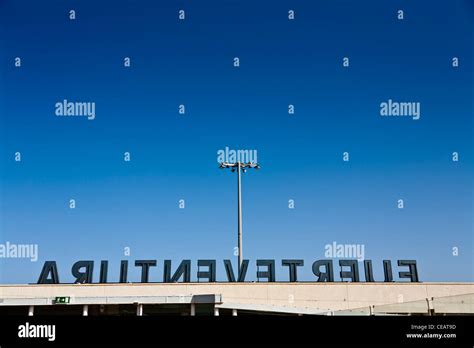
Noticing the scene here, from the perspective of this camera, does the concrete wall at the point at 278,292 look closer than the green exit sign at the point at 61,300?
No

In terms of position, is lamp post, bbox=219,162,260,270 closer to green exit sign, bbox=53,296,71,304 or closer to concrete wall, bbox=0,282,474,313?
concrete wall, bbox=0,282,474,313

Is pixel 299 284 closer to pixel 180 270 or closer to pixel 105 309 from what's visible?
pixel 180 270

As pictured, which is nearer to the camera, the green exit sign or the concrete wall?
the green exit sign

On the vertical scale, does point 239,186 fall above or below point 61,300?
above

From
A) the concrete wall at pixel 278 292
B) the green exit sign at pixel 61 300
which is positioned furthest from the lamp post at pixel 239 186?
the green exit sign at pixel 61 300

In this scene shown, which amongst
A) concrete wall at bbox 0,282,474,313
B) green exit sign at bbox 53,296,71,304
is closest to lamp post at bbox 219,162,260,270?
concrete wall at bbox 0,282,474,313

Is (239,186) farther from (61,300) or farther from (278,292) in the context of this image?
(61,300)

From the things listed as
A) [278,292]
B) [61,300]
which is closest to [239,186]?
[278,292]

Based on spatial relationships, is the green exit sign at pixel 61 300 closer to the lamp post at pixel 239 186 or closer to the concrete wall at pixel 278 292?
the concrete wall at pixel 278 292

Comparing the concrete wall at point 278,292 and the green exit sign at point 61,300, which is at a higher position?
the concrete wall at point 278,292

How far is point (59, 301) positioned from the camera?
4028 cm

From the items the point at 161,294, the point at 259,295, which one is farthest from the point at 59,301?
the point at 259,295

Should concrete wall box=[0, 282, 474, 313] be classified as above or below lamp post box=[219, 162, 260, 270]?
below

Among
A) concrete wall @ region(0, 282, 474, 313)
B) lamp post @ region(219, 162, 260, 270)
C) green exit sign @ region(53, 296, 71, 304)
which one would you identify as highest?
lamp post @ region(219, 162, 260, 270)
